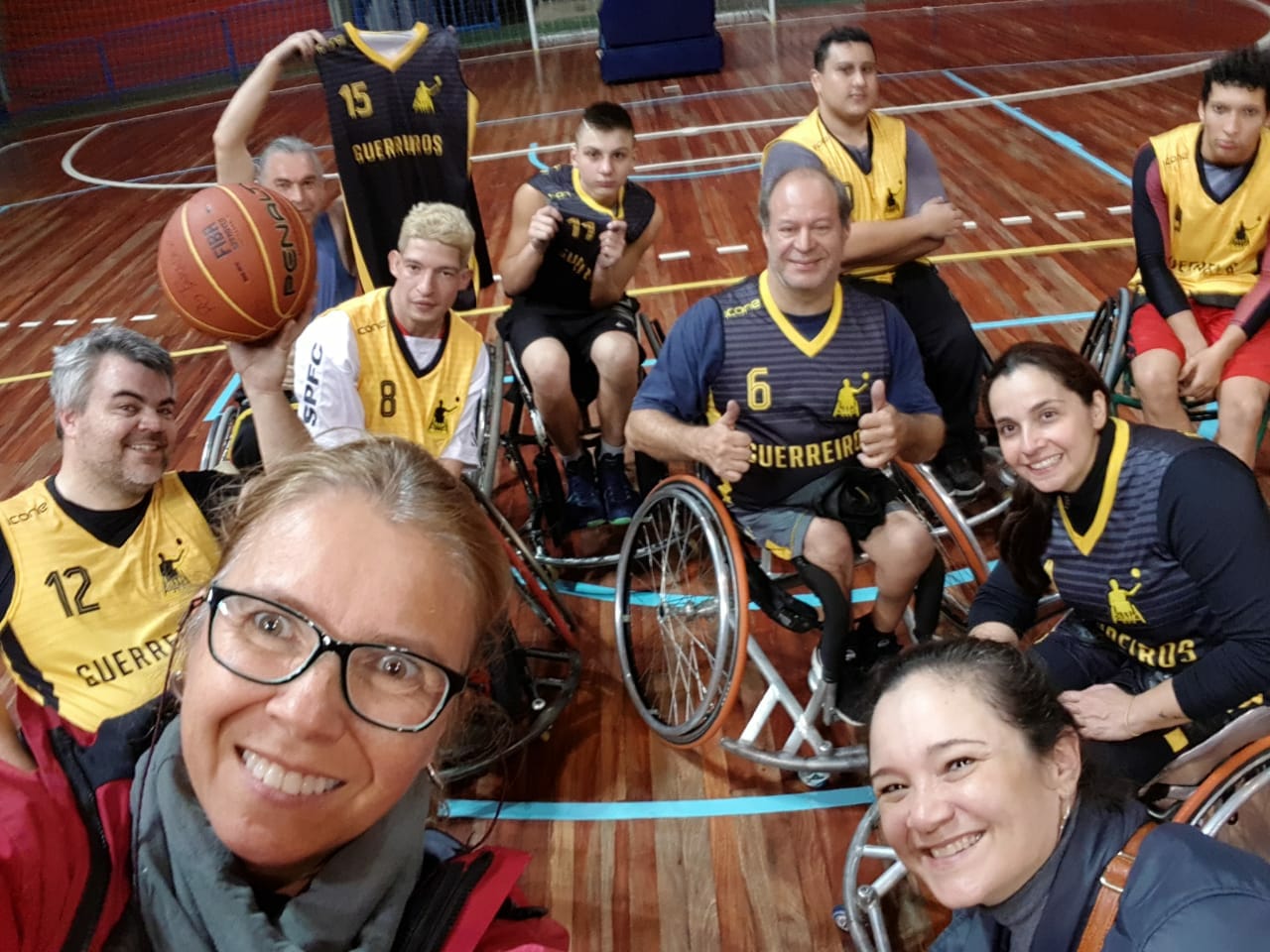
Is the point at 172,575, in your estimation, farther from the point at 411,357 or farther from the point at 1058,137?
the point at 1058,137

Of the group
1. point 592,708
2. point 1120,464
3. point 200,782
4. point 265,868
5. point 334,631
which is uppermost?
point 334,631

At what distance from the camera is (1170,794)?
1837 millimetres

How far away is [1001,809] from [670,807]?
123 centimetres

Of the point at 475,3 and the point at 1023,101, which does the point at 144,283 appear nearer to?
the point at 1023,101

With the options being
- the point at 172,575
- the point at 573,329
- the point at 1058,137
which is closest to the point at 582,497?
the point at 573,329

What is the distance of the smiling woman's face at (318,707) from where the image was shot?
2.79ft

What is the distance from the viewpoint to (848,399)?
8.09 ft

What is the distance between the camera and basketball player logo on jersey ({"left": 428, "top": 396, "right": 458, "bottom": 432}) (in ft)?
9.37

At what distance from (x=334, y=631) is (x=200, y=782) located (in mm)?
177

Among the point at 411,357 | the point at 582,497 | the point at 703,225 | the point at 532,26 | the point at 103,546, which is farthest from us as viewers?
the point at 532,26

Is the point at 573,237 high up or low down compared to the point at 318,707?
down

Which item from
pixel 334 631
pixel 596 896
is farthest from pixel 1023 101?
pixel 334 631

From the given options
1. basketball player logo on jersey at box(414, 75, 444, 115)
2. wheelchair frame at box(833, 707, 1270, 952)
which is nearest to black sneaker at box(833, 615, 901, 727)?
wheelchair frame at box(833, 707, 1270, 952)

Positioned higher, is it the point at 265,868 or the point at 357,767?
the point at 357,767
